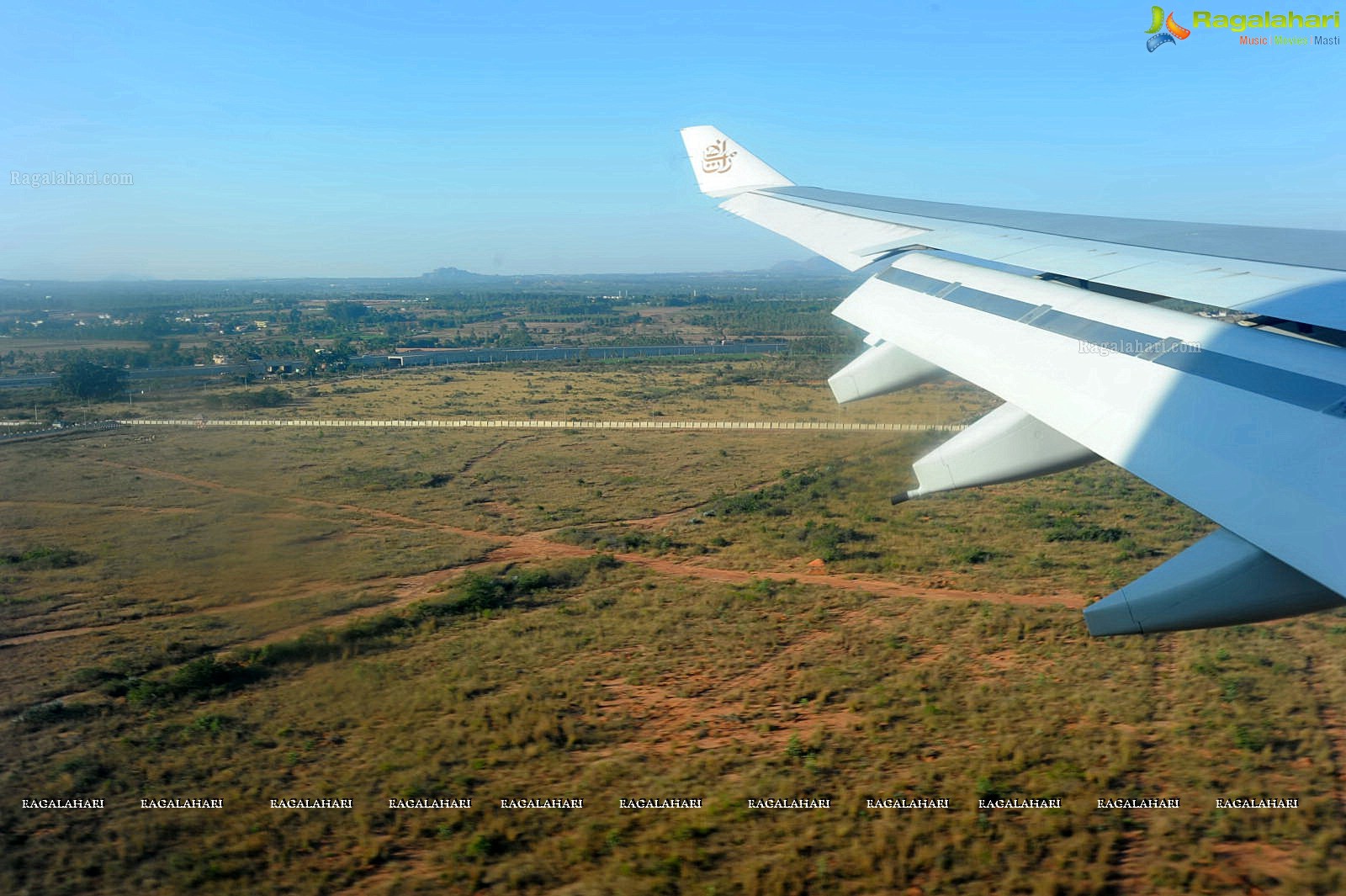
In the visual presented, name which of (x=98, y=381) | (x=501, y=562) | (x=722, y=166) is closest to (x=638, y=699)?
(x=501, y=562)

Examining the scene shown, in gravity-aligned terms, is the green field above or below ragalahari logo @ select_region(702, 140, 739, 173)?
below

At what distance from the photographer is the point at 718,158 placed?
11617 millimetres

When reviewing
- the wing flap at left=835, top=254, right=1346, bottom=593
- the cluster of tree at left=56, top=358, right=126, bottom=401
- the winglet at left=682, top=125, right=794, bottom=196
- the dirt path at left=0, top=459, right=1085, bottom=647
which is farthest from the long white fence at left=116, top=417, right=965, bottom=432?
the wing flap at left=835, top=254, right=1346, bottom=593

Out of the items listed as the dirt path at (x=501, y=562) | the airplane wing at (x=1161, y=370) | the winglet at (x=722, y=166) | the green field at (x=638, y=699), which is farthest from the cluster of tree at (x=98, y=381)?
the airplane wing at (x=1161, y=370)

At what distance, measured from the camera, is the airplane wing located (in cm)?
253

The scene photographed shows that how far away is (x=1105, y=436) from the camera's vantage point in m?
3.31

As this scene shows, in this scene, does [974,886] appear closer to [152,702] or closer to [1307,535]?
[1307,535]

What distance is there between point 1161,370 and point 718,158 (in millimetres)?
9179

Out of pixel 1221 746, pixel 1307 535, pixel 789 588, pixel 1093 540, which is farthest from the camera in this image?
pixel 1093 540

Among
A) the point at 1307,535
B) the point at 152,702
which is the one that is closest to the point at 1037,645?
the point at 1307,535

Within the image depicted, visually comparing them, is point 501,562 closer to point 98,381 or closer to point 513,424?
point 513,424

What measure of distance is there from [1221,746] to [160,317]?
28.9 meters

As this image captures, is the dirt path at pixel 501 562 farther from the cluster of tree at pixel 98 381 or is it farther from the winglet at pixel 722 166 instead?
the cluster of tree at pixel 98 381

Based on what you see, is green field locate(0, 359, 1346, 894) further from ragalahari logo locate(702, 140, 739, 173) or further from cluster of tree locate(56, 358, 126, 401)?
cluster of tree locate(56, 358, 126, 401)
